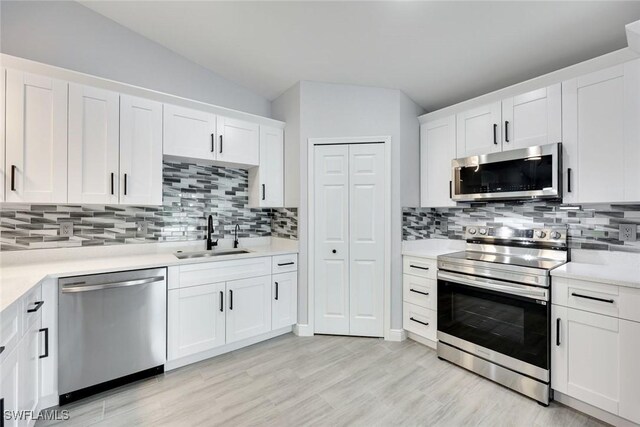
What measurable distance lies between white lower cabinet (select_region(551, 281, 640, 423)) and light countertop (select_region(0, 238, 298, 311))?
233 cm

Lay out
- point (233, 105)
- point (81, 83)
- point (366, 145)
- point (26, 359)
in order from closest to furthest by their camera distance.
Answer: point (26, 359)
point (81, 83)
point (366, 145)
point (233, 105)

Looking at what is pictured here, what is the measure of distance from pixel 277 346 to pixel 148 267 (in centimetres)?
144

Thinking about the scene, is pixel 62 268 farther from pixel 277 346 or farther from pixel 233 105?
pixel 233 105

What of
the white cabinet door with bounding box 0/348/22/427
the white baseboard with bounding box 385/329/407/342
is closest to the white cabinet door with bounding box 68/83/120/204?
the white cabinet door with bounding box 0/348/22/427

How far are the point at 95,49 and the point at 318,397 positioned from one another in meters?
3.47

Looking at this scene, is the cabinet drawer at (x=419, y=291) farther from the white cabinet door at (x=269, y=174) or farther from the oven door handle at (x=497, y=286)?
the white cabinet door at (x=269, y=174)

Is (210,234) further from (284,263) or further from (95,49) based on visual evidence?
Result: (95,49)

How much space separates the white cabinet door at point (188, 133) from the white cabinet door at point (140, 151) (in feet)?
0.24

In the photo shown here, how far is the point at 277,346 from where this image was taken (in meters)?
2.82

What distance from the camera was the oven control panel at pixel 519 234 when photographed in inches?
96.9

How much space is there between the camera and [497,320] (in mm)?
2229

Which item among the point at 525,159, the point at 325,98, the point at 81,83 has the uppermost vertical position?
the point at 325,98

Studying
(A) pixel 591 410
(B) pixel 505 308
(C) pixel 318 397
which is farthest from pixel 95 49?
(A) pixel 591 410

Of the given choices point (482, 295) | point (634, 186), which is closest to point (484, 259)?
point (482, 295)
